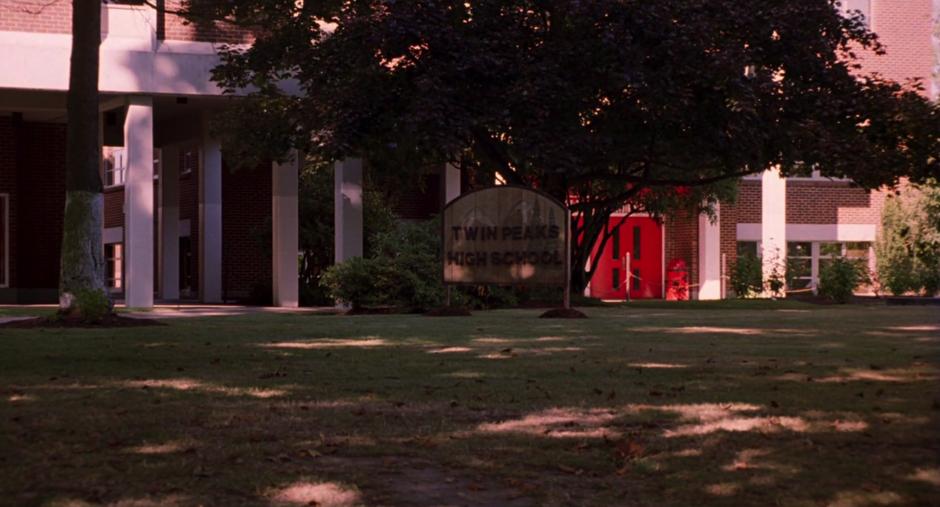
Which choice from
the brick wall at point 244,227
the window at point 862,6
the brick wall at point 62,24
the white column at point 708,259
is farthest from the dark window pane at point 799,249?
the brick wall at point 62,24

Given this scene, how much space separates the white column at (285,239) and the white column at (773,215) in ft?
53.7

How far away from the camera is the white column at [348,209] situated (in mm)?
29016

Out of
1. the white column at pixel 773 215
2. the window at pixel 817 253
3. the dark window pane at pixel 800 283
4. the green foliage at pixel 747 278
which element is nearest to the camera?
the green foliage at pixel 747 278

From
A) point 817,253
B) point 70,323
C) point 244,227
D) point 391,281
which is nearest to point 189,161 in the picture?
point 244,227

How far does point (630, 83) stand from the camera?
2112 cm

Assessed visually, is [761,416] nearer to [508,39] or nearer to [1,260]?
[508,39]

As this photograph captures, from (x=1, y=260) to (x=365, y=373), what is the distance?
90.4 feet

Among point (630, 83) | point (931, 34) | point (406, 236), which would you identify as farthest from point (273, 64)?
point (931, 34)

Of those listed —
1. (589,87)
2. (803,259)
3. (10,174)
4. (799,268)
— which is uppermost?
(589,87)

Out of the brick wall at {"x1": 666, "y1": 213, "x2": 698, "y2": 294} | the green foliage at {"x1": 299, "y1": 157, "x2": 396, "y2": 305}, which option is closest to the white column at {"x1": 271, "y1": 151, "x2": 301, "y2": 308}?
the green foliage at {"x1": 299, "y1": 157, "x2": 396, "y2": 305}

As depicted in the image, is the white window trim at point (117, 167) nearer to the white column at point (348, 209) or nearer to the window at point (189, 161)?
the window at point (189, 161)

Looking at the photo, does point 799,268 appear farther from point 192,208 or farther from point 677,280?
point 192,208

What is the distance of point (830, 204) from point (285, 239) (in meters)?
20.0

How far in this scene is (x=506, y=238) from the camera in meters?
21.5
